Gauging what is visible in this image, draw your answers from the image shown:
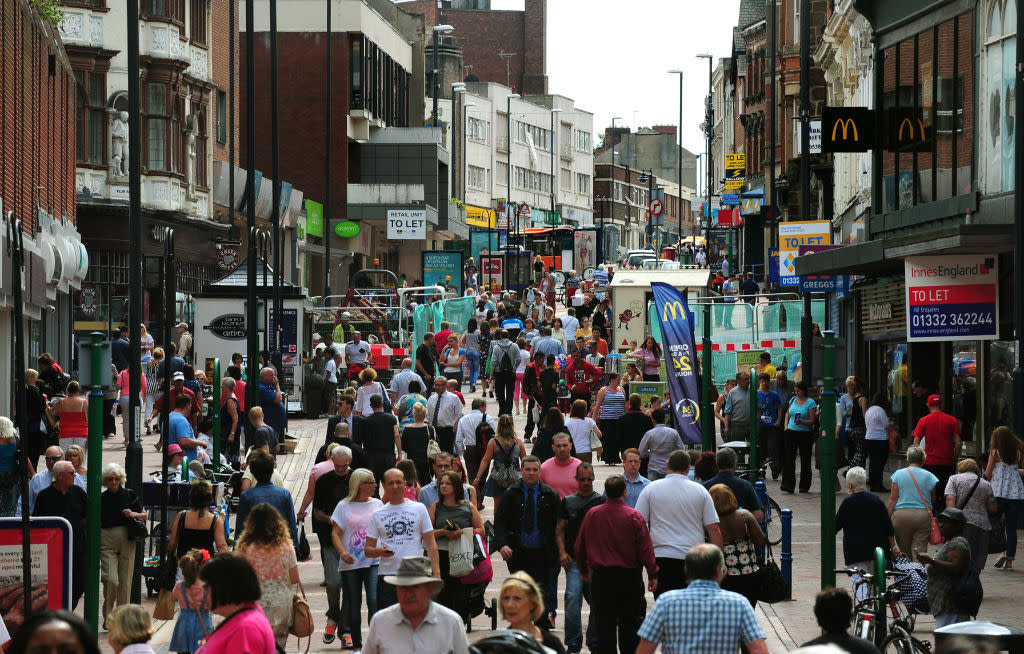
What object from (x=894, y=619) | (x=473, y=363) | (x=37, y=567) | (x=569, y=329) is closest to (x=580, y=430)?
(x=894, y=619)

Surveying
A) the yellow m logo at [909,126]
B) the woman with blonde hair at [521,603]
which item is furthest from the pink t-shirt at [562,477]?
the yellow m logo at [909,126]

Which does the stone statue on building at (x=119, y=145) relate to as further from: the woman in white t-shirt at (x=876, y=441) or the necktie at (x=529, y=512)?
the necktie at (x=529, y=512)

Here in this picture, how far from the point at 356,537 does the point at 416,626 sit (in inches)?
189

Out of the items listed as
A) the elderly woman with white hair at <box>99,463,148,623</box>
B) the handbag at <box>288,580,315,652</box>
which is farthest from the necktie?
the elderly woman with white hair at <box>99,463,148,623</box>

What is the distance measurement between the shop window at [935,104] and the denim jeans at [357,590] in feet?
43.3

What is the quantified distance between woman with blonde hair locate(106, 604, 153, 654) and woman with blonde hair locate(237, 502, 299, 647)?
7.83ft

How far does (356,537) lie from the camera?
12617 mm

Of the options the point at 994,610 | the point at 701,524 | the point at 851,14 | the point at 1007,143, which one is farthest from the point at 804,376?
the point at 851,14

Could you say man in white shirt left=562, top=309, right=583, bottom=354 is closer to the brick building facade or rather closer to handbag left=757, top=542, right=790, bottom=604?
the brick building facade

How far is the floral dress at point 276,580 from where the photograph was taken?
1095 cm

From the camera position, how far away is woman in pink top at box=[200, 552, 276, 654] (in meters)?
7.46

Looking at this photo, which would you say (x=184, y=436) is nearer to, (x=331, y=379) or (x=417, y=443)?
(x=417, y=443)

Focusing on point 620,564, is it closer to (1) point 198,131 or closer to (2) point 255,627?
(2) point 255,627

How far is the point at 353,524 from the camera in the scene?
41.5ft
